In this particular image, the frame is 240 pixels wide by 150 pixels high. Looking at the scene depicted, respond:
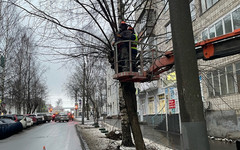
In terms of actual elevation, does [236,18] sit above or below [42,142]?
above

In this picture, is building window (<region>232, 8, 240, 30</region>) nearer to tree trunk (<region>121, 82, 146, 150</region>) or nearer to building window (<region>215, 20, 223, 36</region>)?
building window (<region>215, 20, 223, 36</region>)

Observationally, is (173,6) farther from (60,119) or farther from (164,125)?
(60,119)

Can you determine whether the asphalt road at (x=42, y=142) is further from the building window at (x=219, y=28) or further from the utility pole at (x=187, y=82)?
the building window at (x=219, y=28)

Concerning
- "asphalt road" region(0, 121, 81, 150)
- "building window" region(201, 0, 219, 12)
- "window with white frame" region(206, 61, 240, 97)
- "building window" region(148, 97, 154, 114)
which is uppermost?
"building window" region(201, 0, 219, 12)

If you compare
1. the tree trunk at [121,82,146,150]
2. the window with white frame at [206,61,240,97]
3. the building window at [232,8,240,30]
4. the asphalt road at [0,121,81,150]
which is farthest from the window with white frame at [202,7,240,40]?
the asphalt road at [0,121,81,150]

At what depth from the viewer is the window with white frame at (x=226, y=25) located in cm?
1090

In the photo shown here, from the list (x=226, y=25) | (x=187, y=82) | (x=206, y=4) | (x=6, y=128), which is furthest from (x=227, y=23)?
(x=6, y=128)

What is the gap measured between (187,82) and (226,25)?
428 inches

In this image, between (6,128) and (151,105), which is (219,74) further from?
(6,128)

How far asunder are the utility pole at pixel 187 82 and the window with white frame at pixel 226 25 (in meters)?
9.64

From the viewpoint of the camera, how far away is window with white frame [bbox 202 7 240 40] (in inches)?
429

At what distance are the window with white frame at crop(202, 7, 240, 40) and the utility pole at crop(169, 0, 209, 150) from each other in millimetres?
9639

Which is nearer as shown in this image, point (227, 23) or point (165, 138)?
point (227, 23)

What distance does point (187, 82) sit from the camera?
2.52 meters
